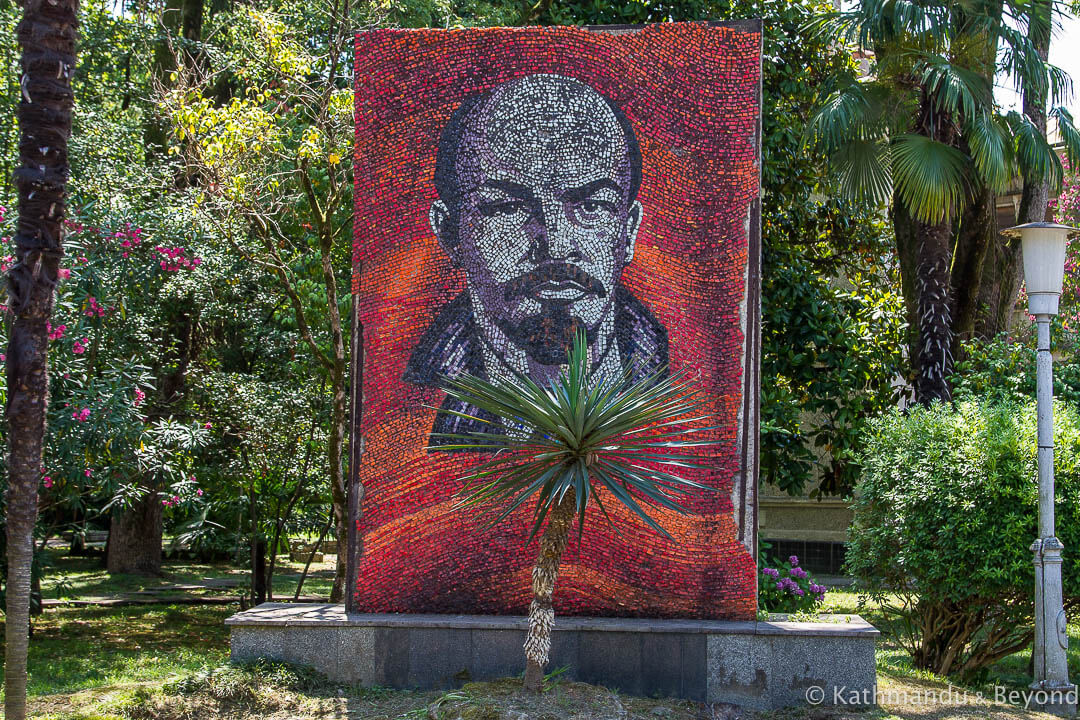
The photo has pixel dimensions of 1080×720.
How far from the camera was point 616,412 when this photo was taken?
7.09m

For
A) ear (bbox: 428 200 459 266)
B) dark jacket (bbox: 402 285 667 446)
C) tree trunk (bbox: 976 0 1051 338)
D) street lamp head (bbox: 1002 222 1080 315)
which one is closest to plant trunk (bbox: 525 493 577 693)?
dark jacket (bbox: 402 285 667 446)

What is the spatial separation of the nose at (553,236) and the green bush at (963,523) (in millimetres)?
3656

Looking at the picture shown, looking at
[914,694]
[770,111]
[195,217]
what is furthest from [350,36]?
[914,694]

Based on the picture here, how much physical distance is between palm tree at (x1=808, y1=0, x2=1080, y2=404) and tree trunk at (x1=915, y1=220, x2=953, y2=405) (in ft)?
0.04

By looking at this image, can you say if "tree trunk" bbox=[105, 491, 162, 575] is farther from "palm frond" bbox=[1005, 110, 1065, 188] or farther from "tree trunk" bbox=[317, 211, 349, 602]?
"palm frond" bbox=[1005, 110, 1065, 188]

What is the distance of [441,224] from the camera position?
9.30 meters

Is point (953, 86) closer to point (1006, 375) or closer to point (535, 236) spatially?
point (1006, 375)

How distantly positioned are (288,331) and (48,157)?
8.00 metres

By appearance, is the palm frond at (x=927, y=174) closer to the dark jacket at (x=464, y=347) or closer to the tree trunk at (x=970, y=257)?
the tree trunk at (x=970, y=257)

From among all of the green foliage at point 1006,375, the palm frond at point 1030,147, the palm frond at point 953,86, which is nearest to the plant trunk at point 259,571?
the green foliage at point 1006,375

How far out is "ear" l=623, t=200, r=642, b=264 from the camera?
9227 mm

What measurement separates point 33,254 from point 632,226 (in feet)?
16.0

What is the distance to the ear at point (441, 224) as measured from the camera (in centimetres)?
928

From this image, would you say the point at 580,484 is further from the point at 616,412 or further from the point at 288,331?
the point at 288,331
